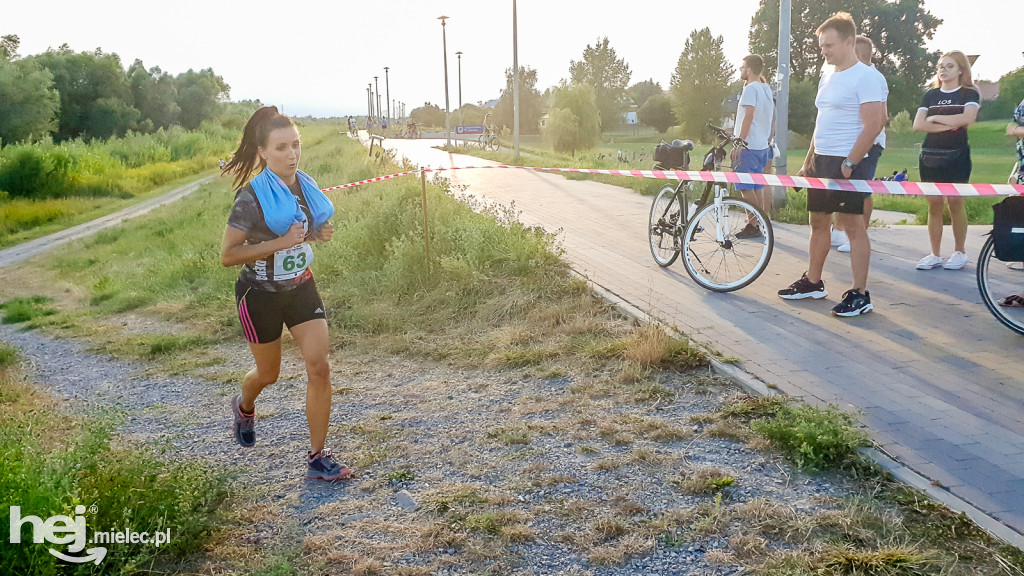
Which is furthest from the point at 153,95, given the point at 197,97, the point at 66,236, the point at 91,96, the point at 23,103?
the point at 66,236

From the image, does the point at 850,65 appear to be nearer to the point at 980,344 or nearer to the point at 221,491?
the point at 980,344

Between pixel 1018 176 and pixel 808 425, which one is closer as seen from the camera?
pixel 808 425

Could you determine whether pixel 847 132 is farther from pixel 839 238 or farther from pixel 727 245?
pixel 839 238

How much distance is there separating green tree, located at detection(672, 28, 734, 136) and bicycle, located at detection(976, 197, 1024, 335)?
248ft

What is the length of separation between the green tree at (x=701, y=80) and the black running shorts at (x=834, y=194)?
246 ft

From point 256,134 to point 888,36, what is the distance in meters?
69.6

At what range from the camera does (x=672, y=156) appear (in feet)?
26.7

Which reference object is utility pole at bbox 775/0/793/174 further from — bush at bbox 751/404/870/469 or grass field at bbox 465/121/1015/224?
bush at bbox 751/404/870/469

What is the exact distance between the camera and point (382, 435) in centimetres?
476

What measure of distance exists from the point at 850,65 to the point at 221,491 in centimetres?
529

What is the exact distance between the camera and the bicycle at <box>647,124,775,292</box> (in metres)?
7.02

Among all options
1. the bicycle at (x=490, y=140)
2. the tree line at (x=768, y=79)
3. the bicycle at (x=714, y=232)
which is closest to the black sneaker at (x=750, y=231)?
the bicycle at (x=714, y=232)

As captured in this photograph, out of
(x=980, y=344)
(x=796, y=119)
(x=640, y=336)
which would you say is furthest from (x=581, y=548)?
(x=796, y=119)

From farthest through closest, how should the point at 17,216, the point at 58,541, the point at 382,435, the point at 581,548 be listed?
the point at 17,216
the point at 382,435
the point at 581,548
the point at 58,541
